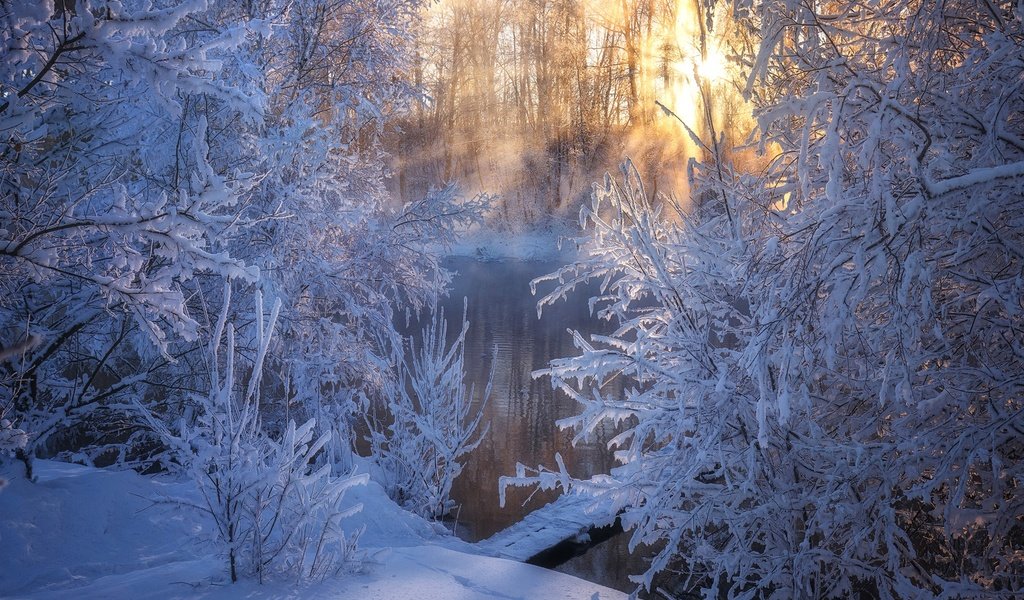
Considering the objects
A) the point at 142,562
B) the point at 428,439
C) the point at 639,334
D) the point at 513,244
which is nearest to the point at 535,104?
the point at 513,244

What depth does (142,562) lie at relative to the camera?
4191mm

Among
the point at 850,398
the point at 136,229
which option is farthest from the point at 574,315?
the point at 136,229

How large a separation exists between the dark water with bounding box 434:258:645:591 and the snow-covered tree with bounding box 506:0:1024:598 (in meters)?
2.96

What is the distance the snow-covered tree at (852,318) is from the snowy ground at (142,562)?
705 mm

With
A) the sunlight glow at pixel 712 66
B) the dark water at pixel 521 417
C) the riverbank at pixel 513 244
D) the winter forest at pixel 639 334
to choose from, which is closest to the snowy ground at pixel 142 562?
the winter forest at pixel 639 334

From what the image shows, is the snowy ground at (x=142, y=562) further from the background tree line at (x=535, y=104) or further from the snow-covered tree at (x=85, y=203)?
the background tree line at (x=535, y=104)

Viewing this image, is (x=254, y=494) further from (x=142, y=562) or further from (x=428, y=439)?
(x=428, y=439)

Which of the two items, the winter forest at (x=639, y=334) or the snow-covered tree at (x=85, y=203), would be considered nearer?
the snow-covered tree at (x=85, y=203)

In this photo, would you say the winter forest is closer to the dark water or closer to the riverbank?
the dark water

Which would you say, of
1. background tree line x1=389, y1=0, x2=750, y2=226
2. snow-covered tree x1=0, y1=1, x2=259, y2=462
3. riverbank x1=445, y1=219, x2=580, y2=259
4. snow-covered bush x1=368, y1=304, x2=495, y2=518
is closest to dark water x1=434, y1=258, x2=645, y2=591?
snow-covered bush x1=368, y1=304, x2=495, y2=518

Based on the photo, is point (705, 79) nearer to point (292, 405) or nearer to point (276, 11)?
point (276, 11)

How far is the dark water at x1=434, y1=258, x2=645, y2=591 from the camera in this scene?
7664 millimetres

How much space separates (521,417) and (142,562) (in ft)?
26.8

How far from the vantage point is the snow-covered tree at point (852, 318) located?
3.12m
